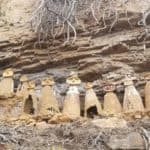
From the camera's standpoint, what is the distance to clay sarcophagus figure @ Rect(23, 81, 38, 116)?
18.1ft

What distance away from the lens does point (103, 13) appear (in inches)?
249

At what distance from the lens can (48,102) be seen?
18.1ft

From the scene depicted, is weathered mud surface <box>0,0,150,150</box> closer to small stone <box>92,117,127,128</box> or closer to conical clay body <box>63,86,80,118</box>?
conical clay body <box>63,86,80,118</box>

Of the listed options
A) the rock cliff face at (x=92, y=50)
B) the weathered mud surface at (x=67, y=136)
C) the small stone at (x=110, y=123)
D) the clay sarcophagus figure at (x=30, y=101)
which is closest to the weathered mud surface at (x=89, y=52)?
the rock cliff face at (x=92, y=50)

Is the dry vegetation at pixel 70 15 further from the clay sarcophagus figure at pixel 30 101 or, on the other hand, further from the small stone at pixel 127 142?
the small stone at pixel 127 142

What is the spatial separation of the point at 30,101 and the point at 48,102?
0.22 m

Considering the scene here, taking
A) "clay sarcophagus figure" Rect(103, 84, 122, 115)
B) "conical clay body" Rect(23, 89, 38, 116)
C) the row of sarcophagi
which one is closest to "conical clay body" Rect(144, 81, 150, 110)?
the row of sarcophagi

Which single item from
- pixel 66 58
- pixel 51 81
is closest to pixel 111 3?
pixel 66 58

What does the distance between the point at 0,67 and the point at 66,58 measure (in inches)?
34.7

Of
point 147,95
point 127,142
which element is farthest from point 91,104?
point 127,142

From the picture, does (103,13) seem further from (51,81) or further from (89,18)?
(51,81)

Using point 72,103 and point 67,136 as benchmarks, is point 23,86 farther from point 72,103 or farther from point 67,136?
point 67,136

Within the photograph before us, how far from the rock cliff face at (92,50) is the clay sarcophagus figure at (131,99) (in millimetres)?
196

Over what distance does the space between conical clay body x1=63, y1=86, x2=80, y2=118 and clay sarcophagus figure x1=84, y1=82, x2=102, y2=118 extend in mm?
102
